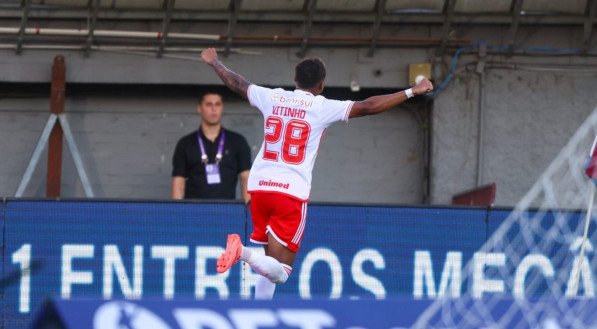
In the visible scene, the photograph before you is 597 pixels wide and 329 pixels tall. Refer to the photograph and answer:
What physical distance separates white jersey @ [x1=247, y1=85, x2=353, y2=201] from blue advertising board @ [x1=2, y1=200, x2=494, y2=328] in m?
1.87

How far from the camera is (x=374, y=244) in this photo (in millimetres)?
12281

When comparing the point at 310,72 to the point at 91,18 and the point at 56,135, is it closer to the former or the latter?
the point at 91,18

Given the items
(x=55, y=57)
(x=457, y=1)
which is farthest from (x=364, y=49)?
(x=55, y=57)

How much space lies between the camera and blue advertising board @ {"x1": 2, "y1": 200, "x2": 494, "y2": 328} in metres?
12.1

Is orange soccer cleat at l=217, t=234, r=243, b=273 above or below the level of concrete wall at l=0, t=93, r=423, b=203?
below

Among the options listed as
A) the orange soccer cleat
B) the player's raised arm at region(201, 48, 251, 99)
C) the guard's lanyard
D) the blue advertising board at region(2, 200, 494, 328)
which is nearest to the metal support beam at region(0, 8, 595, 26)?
the guard's lanyard

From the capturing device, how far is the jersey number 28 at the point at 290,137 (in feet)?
33.9

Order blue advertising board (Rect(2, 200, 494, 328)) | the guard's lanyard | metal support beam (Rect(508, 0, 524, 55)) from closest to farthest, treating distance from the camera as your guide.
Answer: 1. blue advertising board (Rect(2, 200, 494, 328))
2. the guard's lanyard
3. metal support beam (Rect(508, 0, 524, 55))

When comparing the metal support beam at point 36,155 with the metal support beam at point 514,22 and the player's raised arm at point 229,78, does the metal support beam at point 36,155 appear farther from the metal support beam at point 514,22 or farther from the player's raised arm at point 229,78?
the player's raised arm at point 229,78

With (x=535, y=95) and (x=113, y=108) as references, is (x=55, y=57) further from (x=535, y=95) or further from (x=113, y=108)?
(x=535, y=95)

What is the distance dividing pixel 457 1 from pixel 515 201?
7.41 ft

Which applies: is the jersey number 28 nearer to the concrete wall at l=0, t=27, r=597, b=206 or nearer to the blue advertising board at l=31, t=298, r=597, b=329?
the blue advertising board at l=31, t=298, r=597, b=329

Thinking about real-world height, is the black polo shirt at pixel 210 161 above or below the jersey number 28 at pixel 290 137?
above

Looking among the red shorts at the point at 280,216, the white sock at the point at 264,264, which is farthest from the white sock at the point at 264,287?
the red shorts at the point at 280,216
